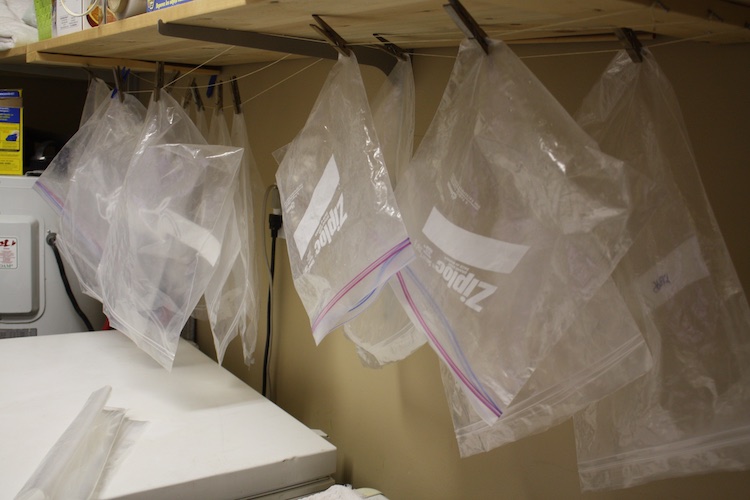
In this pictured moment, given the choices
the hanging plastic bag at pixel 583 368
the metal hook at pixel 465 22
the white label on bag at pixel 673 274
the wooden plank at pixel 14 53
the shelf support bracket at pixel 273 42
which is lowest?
the hanging plastic bag at pixel 583 368

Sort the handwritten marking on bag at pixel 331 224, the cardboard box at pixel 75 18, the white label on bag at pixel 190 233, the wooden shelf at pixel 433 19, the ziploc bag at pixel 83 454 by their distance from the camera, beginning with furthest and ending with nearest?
the cardboard box at pixel 75 18
the white label on bag at pixel 190 233
the ziploc bag at pixel 83 454
the handwritten marking on bag at pixel 331 224
the wooden shelf at pixel 433 19

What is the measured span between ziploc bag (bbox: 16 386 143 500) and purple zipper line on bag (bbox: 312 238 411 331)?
415 mm

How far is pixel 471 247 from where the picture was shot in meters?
0.72

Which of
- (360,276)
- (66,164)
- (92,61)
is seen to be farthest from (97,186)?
(360,276)

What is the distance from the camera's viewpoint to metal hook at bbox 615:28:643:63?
0.70 metres

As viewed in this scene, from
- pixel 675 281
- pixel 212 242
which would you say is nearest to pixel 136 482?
pixel 212 242

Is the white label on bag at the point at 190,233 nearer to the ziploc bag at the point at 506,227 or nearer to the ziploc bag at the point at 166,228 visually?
the ziploc bag at the point at 166,228

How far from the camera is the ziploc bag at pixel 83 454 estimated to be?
0.95 metres

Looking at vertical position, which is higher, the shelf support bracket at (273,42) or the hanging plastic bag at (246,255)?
the shelf support bracket at (273,42)

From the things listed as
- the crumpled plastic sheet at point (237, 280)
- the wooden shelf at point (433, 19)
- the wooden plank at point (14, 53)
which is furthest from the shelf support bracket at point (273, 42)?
the wooden plank at point (14, 53)

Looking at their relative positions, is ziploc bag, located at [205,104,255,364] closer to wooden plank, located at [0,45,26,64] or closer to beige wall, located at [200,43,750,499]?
beige wall, located at [200,43,750,499]

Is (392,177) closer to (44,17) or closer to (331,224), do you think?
(331,224)

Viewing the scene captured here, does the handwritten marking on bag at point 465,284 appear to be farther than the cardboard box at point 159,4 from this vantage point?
No

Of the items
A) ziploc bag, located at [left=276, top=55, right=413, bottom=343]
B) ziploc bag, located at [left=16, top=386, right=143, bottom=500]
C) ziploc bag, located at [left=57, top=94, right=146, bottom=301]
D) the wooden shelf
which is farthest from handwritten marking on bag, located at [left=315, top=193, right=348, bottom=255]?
ziploc bag, located at [left=57, top=94, right=146, bottom=301]
